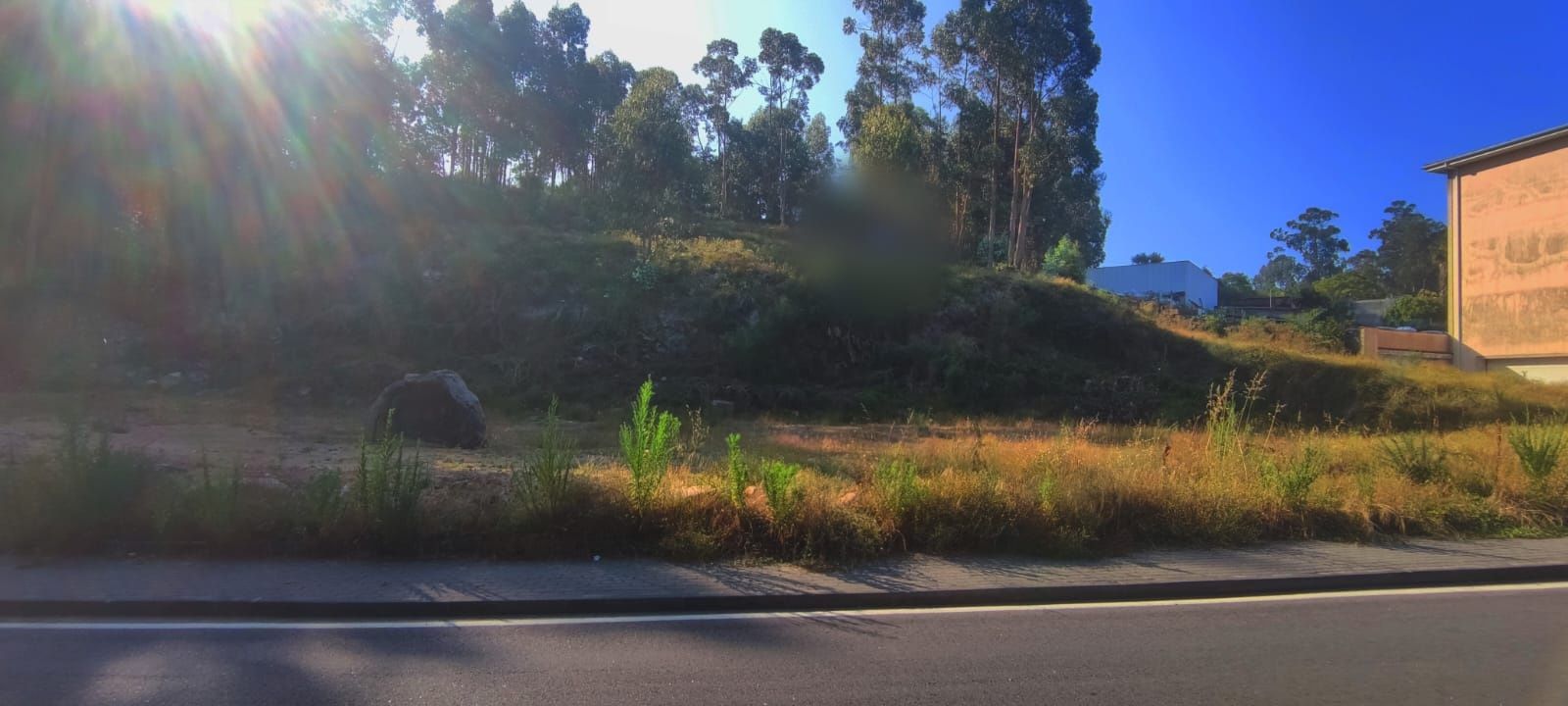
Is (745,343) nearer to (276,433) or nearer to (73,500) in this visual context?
(276,433)

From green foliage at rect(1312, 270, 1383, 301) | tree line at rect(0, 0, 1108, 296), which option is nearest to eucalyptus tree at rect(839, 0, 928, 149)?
tree line at rect(0, 0, 1108, 296)

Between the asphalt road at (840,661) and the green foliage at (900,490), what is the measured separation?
1.67 meters

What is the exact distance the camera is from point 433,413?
15781 millimetres

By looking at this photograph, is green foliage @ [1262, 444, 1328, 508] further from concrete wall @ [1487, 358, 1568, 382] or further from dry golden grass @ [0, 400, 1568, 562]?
concrete wall @ [1487, 358, 1568, 382]

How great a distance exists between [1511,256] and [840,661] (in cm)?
3929

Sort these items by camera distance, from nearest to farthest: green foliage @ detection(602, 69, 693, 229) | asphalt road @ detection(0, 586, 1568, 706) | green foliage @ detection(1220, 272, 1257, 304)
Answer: asphalt road @ detection(0, 586, 1568, 706), green foliage @ detection(602, 69, 693, 229), green foliage @ detection(1220, 272, 1257, 304)

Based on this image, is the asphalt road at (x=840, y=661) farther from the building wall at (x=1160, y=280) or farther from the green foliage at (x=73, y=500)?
the building wall at (x=1160, y=280)

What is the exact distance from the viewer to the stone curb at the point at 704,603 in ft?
17.3

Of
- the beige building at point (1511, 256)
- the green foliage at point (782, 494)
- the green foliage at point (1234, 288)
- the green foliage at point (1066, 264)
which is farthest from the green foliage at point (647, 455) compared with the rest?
the green foliage at point (1234, 288)

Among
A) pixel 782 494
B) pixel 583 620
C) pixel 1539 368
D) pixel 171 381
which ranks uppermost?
pixel 1539 368

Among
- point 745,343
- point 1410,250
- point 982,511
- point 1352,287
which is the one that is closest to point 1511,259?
point 745,343

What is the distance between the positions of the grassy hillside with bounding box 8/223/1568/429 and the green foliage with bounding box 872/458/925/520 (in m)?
14.7

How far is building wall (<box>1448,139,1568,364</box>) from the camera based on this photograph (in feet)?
93.9

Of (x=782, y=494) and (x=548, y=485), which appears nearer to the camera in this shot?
(x=782, y=494)
